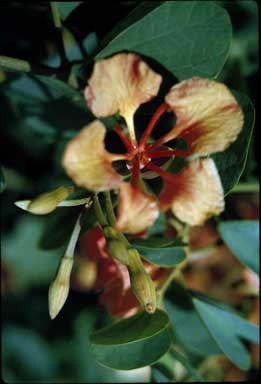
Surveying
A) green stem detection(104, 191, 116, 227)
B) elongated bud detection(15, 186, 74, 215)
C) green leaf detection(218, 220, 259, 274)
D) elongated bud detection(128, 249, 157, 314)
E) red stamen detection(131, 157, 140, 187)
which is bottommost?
green leaf detection(218, 220, 259, 274)

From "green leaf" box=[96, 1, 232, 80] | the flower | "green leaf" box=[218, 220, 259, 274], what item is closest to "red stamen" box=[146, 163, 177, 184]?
the flower

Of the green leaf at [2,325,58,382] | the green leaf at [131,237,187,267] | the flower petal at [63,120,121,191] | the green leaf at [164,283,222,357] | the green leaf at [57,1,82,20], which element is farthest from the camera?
the green leaf at [2,325,58,382]

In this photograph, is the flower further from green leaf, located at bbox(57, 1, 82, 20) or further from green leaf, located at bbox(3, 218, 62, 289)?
green leaf, located at bbox(3, 218, 62, 289)

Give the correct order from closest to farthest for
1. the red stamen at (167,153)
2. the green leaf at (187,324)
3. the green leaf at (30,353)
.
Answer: the red stamen at (167,153) → the green leaf at (187,324) → the green leaf at (30,353)

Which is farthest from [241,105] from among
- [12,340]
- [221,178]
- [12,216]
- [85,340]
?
[12,340]

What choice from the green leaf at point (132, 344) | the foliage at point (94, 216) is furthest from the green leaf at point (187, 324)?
the green leaf at point (132, 344)

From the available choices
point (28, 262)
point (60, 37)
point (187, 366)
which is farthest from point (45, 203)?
point (28, 262)

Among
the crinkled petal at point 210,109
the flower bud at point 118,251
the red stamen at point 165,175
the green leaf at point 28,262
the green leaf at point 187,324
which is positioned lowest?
the green leaf at point 28,262

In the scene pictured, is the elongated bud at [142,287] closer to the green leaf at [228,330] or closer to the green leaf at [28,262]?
the green leaf at [228,330]
